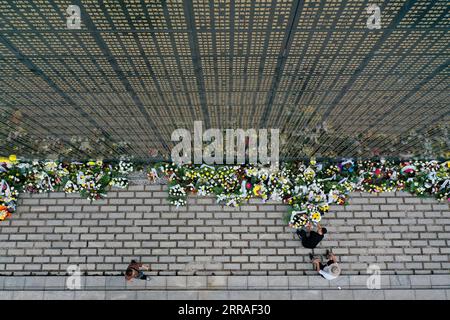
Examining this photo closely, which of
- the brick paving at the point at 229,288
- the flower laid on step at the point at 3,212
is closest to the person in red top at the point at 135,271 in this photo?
the brick paving at the point at 229,288

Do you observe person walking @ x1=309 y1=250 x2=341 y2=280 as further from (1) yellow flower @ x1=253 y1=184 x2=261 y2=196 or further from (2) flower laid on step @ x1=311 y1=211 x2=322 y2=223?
(1) yellow flower @ x1=253 y1=184 x2=261 y2=196

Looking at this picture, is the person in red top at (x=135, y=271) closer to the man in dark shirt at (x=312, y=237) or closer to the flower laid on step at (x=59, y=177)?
the flower laid on step at (x=59, y=177)

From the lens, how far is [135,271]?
12352 millimetres

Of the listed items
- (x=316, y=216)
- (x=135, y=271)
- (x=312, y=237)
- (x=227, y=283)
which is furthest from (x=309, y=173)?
(x=135, y=271)

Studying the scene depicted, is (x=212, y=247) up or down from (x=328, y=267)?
up

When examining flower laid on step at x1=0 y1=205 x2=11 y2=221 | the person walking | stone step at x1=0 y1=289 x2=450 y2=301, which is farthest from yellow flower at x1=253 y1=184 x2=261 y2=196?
flower laid on step at x1=0 y1=205 x2=11 y2=221

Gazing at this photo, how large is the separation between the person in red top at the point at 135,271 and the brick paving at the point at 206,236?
428 millimetres

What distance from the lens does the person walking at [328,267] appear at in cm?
1230

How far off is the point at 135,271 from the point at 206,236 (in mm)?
2683

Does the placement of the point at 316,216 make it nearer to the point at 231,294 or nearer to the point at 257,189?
the point at 257,189

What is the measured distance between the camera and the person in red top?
12.1 meters

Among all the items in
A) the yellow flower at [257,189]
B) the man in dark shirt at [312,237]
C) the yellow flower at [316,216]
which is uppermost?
the yellow flower at [257,189]

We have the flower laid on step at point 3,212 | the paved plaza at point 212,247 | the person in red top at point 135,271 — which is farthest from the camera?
the flower laid on step at point 3,212

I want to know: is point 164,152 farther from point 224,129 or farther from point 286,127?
point 286,127
